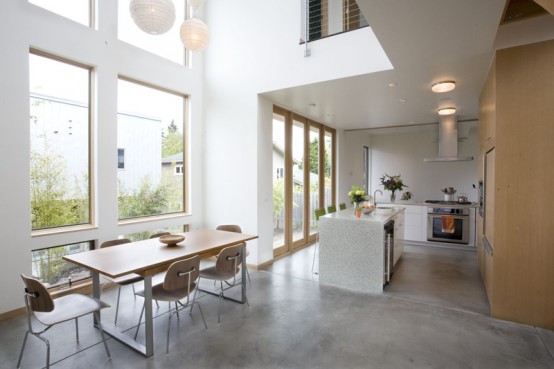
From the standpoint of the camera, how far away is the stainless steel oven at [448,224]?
A: 19.9ft

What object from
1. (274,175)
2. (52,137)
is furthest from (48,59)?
(274,175)

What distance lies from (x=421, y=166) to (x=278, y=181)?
15.6ft

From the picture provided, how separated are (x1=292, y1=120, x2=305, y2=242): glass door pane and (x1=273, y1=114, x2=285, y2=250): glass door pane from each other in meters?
0.33

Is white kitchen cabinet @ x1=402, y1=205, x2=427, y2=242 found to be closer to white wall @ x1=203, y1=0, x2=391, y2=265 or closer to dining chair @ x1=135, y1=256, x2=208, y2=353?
white wall @ x1=203, y1=0, x2=391, y2=265

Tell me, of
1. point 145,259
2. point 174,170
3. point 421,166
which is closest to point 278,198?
point 174,170

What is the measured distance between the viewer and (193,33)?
3223 millimetres

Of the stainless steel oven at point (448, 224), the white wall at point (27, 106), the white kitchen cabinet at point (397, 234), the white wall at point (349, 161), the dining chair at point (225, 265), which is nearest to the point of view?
the dining chair at point (225, 265)

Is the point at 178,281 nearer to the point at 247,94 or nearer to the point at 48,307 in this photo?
the point at 48,307

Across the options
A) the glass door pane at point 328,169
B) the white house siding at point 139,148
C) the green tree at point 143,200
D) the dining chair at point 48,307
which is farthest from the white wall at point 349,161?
the dining chair at point 48,307

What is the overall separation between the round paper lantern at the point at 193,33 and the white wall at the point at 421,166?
671 cm

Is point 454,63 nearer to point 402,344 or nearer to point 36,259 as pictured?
point 402,344

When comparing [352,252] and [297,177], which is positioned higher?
[297,177]

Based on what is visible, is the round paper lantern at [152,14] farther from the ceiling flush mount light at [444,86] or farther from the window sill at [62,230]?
the ceiling flush mount light at [444,86]

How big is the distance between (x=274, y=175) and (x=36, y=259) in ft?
11.2
